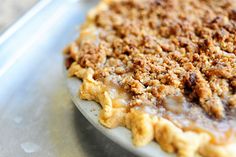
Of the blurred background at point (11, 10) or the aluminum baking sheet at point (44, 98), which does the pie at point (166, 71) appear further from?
the blurred background at point (11, 10)

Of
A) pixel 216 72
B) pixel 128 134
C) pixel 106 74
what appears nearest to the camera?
pixel 128 134

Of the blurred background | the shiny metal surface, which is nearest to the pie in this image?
the shiny metal surface

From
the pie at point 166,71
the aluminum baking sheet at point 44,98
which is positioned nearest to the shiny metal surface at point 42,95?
the aluminum baking sheet at point 44,98

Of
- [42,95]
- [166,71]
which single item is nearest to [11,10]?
[42,95]

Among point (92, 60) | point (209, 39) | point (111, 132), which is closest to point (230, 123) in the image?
point (111, 132)

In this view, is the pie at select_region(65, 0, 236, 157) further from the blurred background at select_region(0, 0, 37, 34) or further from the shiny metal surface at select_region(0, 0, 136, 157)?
the blurred background at select_region(0, 0, 37, 34)

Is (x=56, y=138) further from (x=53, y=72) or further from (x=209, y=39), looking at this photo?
(x=209, y=39)

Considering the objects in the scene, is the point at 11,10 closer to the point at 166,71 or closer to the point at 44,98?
the point at 44,98
